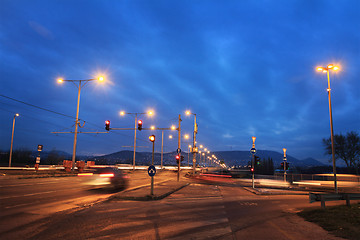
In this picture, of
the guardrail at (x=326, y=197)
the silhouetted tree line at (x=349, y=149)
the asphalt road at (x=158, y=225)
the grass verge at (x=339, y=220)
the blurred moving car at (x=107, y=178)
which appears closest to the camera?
the asphalt road at (x=158, y=225)

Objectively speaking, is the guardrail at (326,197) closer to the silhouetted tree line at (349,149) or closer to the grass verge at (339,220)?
the grass verge at (339,220)

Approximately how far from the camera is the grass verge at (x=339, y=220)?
23.6ft

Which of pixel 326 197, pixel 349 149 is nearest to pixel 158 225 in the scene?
pixel 326 197

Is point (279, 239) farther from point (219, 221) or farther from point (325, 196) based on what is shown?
point (325, 196)

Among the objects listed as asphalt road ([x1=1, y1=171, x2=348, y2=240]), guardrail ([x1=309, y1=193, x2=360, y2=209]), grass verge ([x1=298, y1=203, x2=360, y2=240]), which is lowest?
asphalt road ([x1=1, y1=171, x2=348, y2=240])

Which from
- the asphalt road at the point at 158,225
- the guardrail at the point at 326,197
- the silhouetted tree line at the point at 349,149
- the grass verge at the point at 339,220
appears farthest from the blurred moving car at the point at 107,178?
the silhouetted tree line at the point at 349,149

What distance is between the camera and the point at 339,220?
28.2ft

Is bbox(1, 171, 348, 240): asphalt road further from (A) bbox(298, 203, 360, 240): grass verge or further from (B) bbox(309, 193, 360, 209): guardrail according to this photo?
(B) bbox(309, 193, 360, 209): guardrail

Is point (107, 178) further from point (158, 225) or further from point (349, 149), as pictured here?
point (349, 149)

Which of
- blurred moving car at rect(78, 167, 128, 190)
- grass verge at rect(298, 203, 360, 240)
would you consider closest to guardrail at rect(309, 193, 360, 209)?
grass verge at rect(298, 203, 360, 240)

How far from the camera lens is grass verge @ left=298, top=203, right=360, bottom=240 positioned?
283 inches

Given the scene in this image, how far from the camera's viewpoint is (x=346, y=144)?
Answer: 192ft

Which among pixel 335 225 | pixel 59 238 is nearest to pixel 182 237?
pixel 59 238

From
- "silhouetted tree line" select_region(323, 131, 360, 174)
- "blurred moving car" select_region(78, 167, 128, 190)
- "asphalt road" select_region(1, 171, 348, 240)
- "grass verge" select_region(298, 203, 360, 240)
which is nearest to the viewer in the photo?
"asphalt road" select_region(1, 171, 348, 240)
